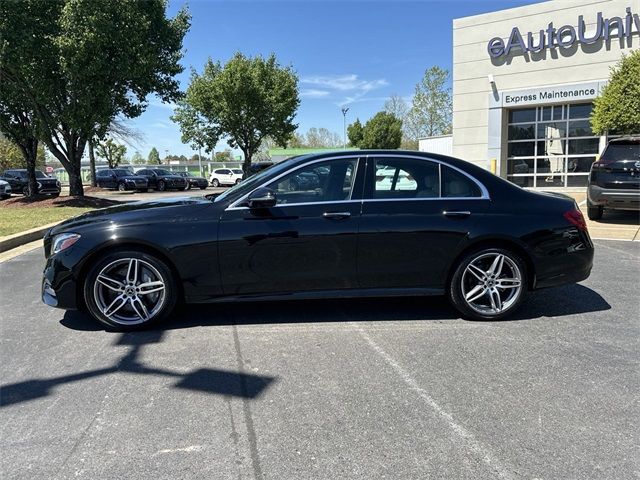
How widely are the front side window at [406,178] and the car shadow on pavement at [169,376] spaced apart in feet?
6.97

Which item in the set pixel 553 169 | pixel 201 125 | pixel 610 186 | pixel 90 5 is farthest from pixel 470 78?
pixel 201 125

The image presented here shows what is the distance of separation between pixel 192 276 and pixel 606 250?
22.2 feet

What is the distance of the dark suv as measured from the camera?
9.72 metres

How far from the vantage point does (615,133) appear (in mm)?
16625

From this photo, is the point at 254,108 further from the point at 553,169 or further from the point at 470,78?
the point at 553,169

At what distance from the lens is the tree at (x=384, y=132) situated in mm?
59125

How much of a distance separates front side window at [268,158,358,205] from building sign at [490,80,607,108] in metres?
16.7

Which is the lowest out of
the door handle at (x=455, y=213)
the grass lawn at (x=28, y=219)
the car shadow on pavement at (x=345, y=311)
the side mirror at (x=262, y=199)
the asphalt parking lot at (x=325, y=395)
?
the asphalt parking lot at (x=325, y=395)

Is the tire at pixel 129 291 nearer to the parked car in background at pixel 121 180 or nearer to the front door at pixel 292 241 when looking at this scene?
the front door at pixel 292 241

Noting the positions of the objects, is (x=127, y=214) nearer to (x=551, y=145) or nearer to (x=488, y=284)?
(x=488, y=284)

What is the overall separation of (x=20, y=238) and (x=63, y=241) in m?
6.36

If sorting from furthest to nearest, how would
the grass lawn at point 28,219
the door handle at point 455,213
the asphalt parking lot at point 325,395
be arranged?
1. the grass lawn at point 28,219
2. the door handle at point 455,213
3. the asphalt parking lot at point 325,395

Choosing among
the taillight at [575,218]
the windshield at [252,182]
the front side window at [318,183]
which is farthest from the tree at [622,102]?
the windshield at [252,182]

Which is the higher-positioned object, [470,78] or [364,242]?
[470,78]
